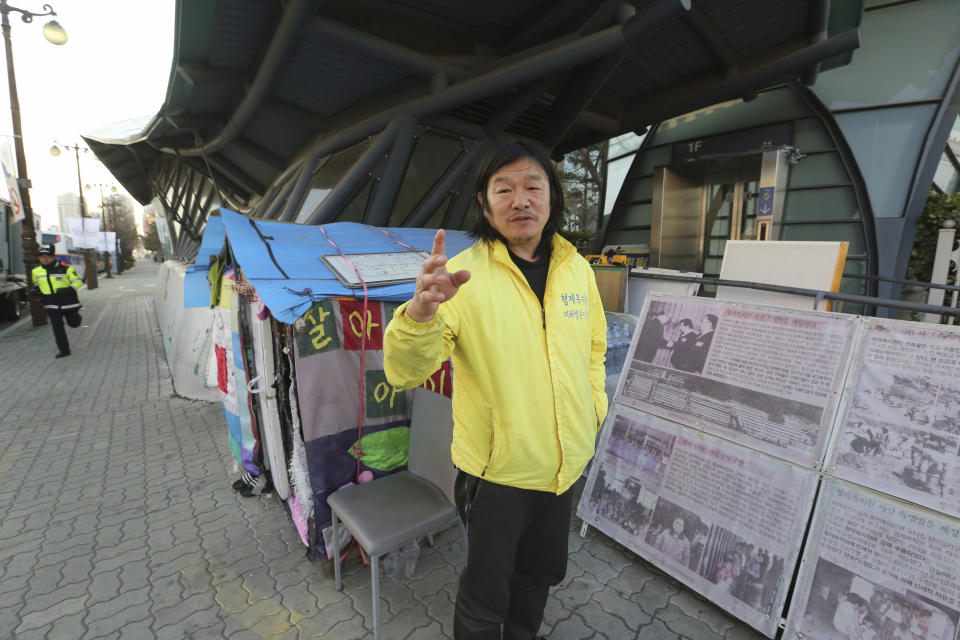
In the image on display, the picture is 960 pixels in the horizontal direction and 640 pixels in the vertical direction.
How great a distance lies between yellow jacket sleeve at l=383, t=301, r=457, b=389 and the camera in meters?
1.31

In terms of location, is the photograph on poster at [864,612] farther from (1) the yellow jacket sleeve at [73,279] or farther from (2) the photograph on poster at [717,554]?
(1) the yellow jacket sleeve at [73,279]

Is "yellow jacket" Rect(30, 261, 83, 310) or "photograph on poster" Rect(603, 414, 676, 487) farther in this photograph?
"yellow jacket" Rect(30, 261, 83, 310)

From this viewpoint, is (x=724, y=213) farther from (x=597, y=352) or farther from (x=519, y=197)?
(x=519, y=197)

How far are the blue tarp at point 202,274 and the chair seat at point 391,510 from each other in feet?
7.81

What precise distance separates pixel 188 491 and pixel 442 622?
285 centimetres

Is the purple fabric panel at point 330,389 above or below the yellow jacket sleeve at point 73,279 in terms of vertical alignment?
below

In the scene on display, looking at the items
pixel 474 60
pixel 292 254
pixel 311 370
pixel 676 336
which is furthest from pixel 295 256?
pixel 474 60

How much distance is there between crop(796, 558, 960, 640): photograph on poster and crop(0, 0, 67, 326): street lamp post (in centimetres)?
1537

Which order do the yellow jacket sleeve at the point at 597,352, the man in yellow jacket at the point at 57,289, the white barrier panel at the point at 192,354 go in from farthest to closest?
the man in yellow jacket at the point at 57,289 → the white barrier panel at the point at 192,354 → the yellow jacket sleeve at the point at 597,352

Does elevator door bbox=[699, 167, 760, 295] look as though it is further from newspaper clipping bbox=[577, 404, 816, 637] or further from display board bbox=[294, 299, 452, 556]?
display board bbox=[294, 299, 452, 556]

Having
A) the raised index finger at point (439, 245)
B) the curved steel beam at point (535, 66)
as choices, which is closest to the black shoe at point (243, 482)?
the raised index finger at point (439, 245)

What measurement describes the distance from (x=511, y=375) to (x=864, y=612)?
75.8 inches

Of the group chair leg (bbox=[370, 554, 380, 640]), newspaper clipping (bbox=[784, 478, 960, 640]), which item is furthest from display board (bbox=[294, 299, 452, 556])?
newspaper clipping (bbox=[784, 478, 960, 640])

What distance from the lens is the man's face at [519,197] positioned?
155cm
